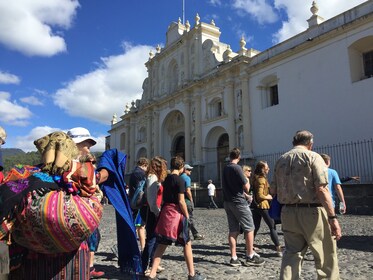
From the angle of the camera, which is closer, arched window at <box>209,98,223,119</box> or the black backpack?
the black backpack

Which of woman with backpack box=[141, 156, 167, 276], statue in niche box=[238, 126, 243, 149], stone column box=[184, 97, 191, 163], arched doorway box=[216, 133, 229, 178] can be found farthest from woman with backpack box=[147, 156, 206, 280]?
stone column box=[184, 97, 191, 163]

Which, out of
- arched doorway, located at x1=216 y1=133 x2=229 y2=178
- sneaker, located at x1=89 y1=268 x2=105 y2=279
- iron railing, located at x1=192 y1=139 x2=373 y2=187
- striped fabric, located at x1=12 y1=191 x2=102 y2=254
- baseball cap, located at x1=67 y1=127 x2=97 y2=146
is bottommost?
sneaker, located at x1=89 y1=268 x2=105 y2=279

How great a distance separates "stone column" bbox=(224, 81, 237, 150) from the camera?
19469 millimetres

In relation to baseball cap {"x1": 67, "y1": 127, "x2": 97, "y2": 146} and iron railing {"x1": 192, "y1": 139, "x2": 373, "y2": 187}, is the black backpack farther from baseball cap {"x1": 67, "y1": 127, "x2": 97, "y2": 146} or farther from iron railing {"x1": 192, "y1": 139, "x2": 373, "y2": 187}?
iron railing {"x1": 192, "y1": 139, "x2": 373, "y2": 187}

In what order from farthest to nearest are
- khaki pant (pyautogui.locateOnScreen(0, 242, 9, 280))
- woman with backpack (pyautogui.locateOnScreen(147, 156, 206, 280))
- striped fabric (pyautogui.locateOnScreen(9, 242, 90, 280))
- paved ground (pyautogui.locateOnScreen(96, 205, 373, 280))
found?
paved ground (pyautogui.locateOnScreen(96, 205, 373, 280))
woman with backpack (pyautogui.locateOnScreen(147, 156, 206, 280))
striped fabric (pyautogui.locateOnScreen(9, 242, 90, 280))
khaki pant (pyautogui.locateOnScreen(0, 242, 9, 280))

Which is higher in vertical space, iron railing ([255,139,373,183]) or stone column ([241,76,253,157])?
stone column ([241,76,253,157])

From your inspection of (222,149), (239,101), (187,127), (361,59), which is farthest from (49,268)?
(187,127)

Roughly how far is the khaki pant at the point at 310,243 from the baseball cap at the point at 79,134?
213cm

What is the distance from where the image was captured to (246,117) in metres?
18.6

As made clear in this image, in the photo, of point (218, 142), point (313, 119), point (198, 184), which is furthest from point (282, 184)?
point (218, 142)

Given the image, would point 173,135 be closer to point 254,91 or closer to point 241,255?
point 254,91

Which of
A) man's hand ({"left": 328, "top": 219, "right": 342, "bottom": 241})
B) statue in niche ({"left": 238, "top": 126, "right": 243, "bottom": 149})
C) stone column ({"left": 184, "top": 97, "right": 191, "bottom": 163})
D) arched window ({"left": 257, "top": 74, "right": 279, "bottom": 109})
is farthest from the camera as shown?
stone column ({"left": 184, "top": 97, "right": 191, "bottom": 163})

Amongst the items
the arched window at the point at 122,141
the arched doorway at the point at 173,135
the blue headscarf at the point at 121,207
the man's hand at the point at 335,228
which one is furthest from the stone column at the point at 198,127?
the blue headscarf at the point at 121,207

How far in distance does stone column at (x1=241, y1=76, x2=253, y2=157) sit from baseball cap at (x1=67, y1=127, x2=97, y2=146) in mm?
15743
